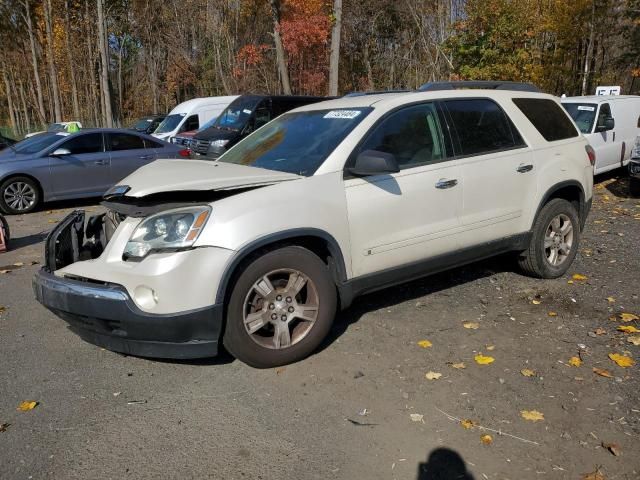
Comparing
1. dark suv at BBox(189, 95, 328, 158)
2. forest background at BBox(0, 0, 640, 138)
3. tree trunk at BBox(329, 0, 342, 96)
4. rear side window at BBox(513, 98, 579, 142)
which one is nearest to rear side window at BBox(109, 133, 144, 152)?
dark suv at BBox(189, 95, 328, 158)

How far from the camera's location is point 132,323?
3.42 m

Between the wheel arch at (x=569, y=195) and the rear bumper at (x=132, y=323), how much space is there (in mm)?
3284

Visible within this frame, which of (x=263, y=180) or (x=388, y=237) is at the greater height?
(x=263, y=180)

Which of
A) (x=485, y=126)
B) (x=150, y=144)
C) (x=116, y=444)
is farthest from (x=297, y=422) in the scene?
(x=150, y=144)

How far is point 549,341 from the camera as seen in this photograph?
4242 mm

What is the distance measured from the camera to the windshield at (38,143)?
10.8 metres

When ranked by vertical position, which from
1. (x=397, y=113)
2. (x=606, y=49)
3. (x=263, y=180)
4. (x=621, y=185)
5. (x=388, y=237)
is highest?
(x=606, y=49)

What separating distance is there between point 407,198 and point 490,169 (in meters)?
0.97

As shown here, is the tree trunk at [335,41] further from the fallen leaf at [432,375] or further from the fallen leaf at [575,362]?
the fallen leaf at [432,375]

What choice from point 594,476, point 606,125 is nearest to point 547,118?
point 594,476

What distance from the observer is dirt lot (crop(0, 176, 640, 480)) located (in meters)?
2.88

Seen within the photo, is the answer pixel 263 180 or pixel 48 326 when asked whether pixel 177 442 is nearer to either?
pixel 263 180

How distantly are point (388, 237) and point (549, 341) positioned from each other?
56.2 inches

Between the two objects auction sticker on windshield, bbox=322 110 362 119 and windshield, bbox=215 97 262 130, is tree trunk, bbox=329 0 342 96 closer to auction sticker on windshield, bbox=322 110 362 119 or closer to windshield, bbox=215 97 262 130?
windshield, bbox=215 97 262 130
